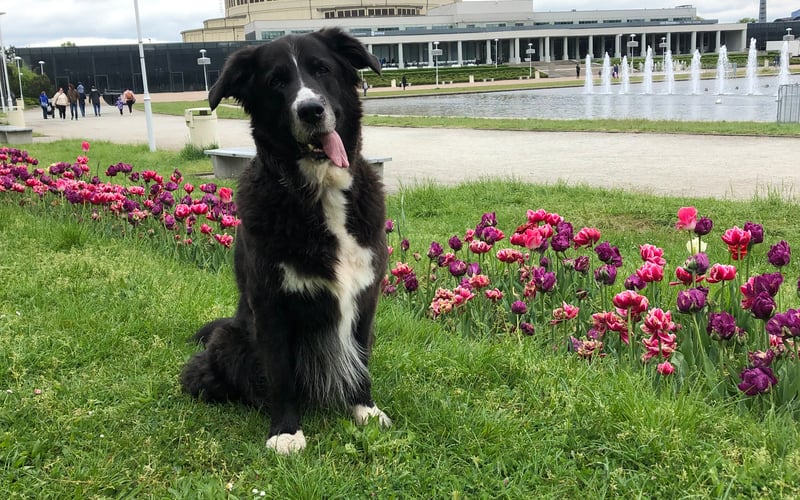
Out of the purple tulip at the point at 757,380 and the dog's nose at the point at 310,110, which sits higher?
the dog's nose at the point at 310,110

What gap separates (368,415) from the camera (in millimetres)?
3025

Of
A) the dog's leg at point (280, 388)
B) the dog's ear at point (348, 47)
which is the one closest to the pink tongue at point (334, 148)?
the dog's ear at point (348, 47)

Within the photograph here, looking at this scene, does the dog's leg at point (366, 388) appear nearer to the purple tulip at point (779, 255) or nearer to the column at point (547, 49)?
the purple tulip at point (779, 255)

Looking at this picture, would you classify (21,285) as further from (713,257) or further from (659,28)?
(659,28)

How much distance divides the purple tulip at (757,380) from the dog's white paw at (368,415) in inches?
59.6

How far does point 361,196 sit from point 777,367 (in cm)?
198

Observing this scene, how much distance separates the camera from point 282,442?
279cm

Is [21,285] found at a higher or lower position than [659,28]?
lower

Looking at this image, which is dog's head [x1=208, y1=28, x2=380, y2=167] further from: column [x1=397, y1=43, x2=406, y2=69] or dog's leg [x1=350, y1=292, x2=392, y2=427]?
column [x1=397, y1=43, x2=406, y2=69]

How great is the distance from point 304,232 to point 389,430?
96 centimetres

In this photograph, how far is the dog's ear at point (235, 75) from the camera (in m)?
2.88

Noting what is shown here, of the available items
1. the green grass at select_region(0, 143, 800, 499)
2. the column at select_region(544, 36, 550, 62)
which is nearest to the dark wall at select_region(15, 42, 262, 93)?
the column at select_region(544, 36, 550, 62)

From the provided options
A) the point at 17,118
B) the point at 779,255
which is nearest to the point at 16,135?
the point at 17,118

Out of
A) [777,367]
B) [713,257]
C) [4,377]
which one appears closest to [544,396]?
[777,367]
